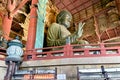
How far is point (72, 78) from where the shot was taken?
3502 mm

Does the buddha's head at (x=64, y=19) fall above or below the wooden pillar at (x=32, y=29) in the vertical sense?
above

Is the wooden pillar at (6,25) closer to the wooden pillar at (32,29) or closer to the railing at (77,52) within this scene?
the wooden pillar at (32,29)

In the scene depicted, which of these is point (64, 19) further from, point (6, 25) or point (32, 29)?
point (6, 25)

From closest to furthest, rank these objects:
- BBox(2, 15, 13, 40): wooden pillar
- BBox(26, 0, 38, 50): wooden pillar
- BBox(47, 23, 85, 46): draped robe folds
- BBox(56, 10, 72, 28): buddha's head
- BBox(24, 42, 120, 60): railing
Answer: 1. BBox(24, 42, 120, 60): railing
2. BBox(26, 0, 38, 50): wooden pillar
3. BBox(47, 23, 85, 46): draped robe folds
4. BBox(56, 10, 72, 28): buddha's head
5. BBox(2, 15, 13, 40): wooden pillar

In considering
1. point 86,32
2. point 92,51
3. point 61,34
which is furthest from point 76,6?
point 92,51

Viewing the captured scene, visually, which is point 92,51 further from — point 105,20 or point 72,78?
point 105,20

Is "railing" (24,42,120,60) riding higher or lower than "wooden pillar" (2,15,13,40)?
lower

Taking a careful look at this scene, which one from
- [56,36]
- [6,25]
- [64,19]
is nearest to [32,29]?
[56,36]

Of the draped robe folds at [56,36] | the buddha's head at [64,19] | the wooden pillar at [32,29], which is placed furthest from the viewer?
the buddha's head at [64,19]

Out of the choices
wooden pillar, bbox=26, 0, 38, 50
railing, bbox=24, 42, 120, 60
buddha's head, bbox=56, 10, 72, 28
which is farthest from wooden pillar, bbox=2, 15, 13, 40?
railing, bbox=24, 42, 120, 60

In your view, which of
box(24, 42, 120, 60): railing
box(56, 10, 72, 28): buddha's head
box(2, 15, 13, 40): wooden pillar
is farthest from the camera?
box(2, 15, 13, 40): wooden pillar

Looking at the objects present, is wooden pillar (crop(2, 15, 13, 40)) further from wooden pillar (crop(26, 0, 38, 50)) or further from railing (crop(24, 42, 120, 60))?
railing (crop(24, 42, 120, 60))

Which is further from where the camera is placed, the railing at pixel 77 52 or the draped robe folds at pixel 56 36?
the draped robe folds at pixel 56 36

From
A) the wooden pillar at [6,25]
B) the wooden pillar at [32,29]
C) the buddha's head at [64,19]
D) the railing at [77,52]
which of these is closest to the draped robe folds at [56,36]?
the buddha's head at [64,19]
